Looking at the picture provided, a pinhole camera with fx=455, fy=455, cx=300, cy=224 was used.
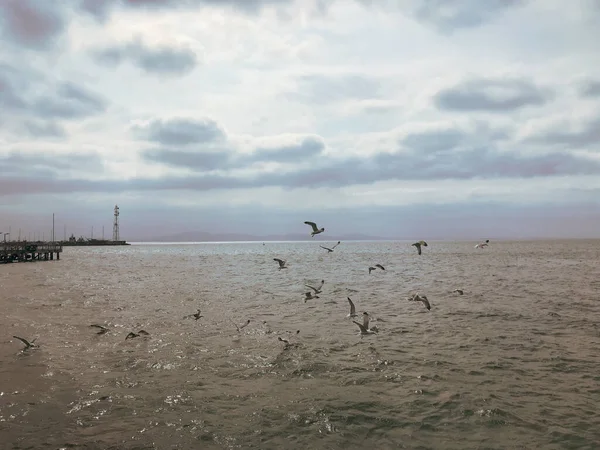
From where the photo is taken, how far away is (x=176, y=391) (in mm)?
13531

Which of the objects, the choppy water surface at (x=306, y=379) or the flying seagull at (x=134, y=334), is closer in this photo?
the choppy water surface at (x=306, y=379)

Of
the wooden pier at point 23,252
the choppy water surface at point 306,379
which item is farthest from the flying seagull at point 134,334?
the wooden pier at point 23,252

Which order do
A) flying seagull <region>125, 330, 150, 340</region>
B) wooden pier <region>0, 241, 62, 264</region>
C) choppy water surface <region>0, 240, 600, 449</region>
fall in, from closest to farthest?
choppy water surface <region>0, 240, 600, 449</region>, flying seagull <region>125, 330, 150, 340</region>, wooden pier <region>0, 241, 62, 264</region>

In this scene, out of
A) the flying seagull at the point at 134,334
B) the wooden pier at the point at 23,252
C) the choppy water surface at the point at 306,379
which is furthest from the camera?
the wooden pier at the point at 23,252

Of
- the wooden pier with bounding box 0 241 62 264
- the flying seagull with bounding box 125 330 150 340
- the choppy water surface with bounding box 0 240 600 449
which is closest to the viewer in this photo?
the choppy water surface with bounding box 0 240 600 449

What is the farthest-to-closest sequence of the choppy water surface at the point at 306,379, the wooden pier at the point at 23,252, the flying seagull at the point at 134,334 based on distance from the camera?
the wooden pier at the point at 23,252 → the flying seagull at the point at 134,334 → the choppy water surface at the point at 306,379

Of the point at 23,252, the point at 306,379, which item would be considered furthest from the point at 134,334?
the point at 23,252

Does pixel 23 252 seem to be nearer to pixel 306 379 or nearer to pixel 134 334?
pixel 134 334

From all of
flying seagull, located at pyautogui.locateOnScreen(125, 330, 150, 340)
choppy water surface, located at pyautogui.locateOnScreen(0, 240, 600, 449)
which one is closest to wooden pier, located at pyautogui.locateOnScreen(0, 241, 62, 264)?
choppy water surface, located at pyautogui.locateOnScreen(0, 240, 600, 449)

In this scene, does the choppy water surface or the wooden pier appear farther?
the wooden pier

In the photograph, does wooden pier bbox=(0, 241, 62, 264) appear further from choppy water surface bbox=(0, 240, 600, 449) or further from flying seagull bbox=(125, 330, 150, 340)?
flying seagull bbox=(125, 330, 150, 340)

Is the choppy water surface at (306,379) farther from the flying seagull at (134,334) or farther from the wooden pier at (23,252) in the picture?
the wooden pier at (23,252)

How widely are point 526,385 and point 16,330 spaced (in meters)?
22.8

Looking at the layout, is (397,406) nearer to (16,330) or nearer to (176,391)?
(176,391)
